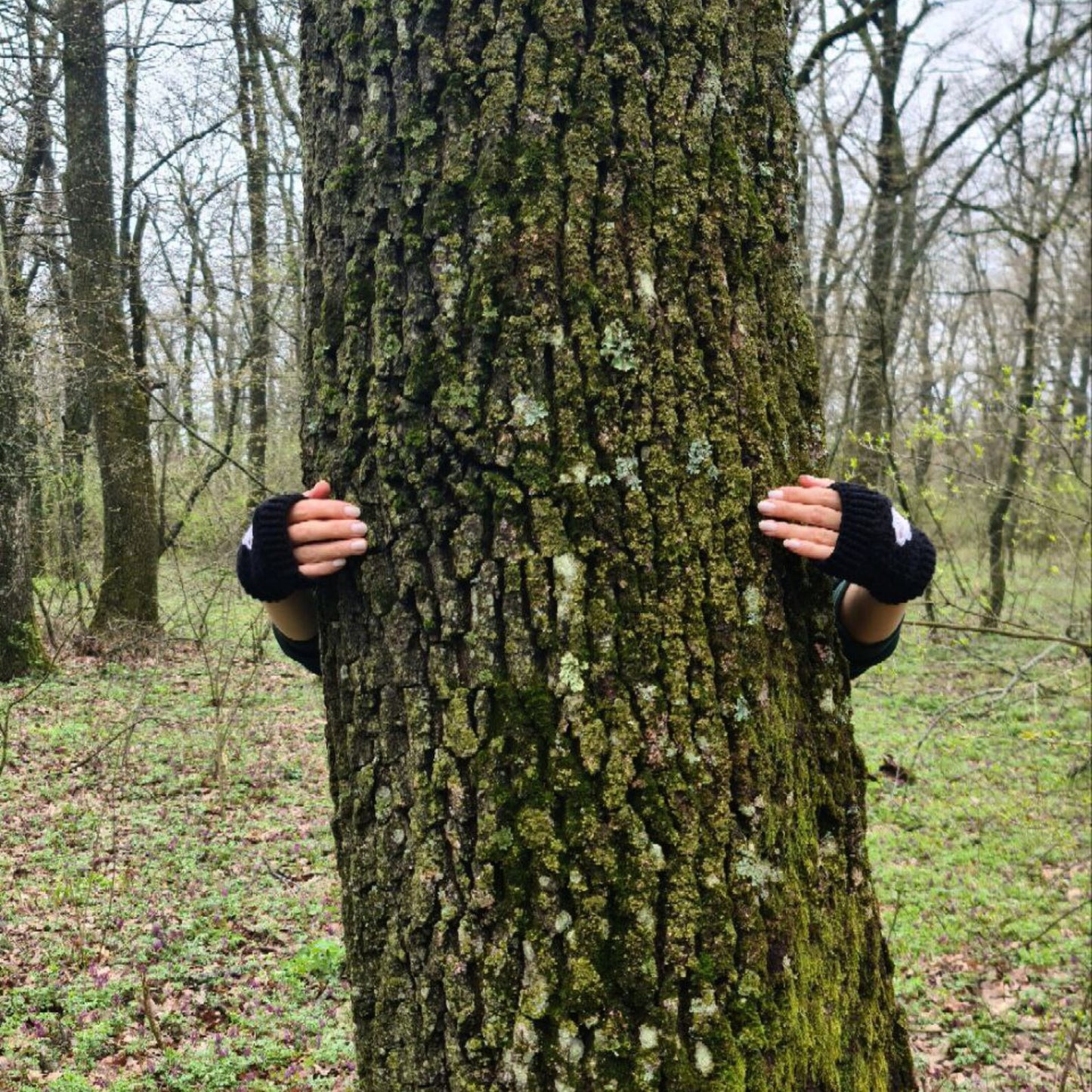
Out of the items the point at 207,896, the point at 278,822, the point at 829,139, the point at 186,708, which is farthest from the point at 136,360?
the point at 829,139

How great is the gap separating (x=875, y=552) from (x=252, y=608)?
9054 millimetres

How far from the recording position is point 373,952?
64.4 inches

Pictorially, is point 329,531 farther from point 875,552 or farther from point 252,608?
point 252,608

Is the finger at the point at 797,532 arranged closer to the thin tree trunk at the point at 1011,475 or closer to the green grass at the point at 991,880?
the green grass at the point at 991,880

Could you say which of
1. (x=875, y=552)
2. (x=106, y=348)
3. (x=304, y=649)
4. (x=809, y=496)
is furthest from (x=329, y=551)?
(x=106, y=348)

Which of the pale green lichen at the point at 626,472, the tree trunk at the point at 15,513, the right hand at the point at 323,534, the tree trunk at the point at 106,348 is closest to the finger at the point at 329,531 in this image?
the right hand at the point at 323,534

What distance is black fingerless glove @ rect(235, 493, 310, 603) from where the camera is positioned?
5.57 feet

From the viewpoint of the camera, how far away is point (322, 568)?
1.68 m

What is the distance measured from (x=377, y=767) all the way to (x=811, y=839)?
2.57ft

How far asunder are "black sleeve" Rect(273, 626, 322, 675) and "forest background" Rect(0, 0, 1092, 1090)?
1.50 m

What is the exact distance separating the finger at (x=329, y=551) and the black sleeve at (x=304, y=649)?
361 mm

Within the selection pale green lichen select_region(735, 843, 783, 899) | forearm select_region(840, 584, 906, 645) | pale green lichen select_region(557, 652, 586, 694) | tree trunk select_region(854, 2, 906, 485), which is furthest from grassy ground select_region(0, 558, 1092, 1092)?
tree trunk select_region(854, 2, 906, 485)

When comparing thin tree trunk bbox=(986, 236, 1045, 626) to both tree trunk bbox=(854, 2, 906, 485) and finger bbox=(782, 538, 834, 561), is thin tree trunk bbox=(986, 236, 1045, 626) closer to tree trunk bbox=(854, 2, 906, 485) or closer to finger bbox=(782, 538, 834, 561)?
tree trunk bbox=(854, 2, 906, 485)

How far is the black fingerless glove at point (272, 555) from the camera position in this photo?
1.70 meters
